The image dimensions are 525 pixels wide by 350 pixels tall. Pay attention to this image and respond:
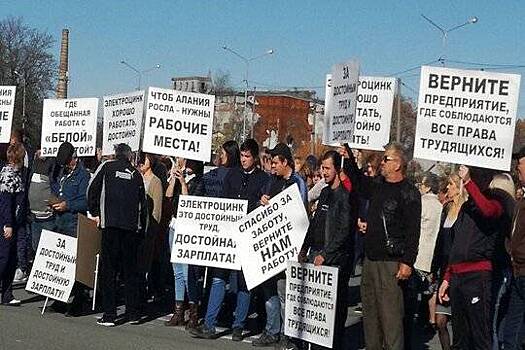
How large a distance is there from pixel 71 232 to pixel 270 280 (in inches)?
123

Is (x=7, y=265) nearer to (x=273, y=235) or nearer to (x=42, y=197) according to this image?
(x=42, y=197)

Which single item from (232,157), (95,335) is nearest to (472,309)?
(232,157)

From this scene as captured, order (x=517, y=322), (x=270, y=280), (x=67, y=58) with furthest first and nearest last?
(x=67, y=58), (x=270, y=280), (x=517, y=322)

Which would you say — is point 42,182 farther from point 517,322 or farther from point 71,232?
point 517,322

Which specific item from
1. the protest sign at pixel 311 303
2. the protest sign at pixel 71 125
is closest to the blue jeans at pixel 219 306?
the protest sign at pixel 311 303

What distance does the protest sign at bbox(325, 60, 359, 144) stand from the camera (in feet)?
30.8

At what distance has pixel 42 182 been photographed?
1262 centimetres

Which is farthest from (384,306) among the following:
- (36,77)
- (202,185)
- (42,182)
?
(36,77)

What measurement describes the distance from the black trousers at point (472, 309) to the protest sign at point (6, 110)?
7.83 metres

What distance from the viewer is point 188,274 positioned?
1105 cm

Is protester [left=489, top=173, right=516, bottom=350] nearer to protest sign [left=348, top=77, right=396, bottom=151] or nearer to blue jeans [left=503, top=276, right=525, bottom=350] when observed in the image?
blue jeans [left=503, top=276, right=525, bottom=350]

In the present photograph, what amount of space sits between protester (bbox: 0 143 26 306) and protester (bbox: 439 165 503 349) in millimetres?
6203

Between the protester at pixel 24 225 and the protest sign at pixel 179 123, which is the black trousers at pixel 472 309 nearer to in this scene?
the protest sign at pixel 179 123

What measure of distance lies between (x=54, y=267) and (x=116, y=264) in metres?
1.11
